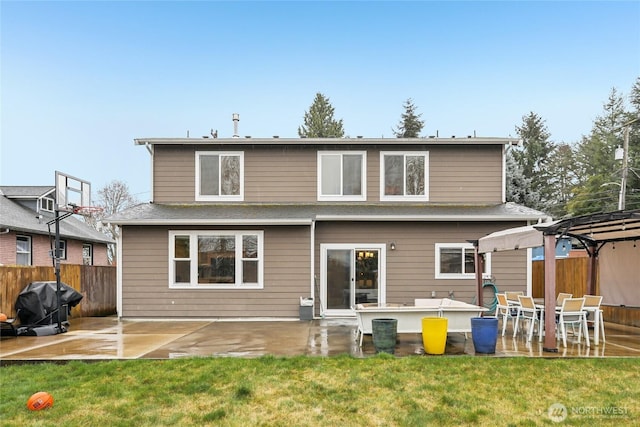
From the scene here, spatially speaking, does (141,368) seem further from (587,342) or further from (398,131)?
(398,131)

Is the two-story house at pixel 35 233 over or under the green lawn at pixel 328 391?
over

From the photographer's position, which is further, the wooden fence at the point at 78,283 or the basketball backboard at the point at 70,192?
the basketball backboard at the point at 70,192

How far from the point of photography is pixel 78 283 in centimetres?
1332

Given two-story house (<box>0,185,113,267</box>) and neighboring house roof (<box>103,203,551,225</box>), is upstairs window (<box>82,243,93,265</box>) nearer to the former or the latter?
two-story house (<box>0,185,113,267</box>)

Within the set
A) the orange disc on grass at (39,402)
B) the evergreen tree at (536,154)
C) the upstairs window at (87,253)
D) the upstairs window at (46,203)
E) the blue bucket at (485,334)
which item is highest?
the evergreen tree at (536,154)

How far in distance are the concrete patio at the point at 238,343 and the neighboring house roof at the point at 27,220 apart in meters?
7.74

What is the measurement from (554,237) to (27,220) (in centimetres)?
1892

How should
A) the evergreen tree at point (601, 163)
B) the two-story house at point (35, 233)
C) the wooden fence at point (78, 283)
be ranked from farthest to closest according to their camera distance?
the evergreen tree at point (601, 163)
the two-story house at point (35, 233)
the wooden fence at point (78, 283)

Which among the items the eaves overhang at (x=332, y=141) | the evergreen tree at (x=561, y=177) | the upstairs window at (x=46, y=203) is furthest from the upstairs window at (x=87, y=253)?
the evergreen tree at (x=561, y=177)

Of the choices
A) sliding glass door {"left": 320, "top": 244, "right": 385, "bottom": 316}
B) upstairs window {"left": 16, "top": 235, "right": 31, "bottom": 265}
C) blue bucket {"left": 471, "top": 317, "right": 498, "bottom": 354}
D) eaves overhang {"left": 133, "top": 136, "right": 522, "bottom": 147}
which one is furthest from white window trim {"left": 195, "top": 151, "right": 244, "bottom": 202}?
upstairs window {"left": 16, "top": 235, "right": 31, "bottom": 265}

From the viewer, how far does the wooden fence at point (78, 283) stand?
10.4 meters

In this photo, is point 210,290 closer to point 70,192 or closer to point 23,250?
point 70,192

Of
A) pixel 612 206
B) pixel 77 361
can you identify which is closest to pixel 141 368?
pixel 77 361

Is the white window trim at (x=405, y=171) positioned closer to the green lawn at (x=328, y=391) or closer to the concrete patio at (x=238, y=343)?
the concrete patio at (x=238, y=343)
